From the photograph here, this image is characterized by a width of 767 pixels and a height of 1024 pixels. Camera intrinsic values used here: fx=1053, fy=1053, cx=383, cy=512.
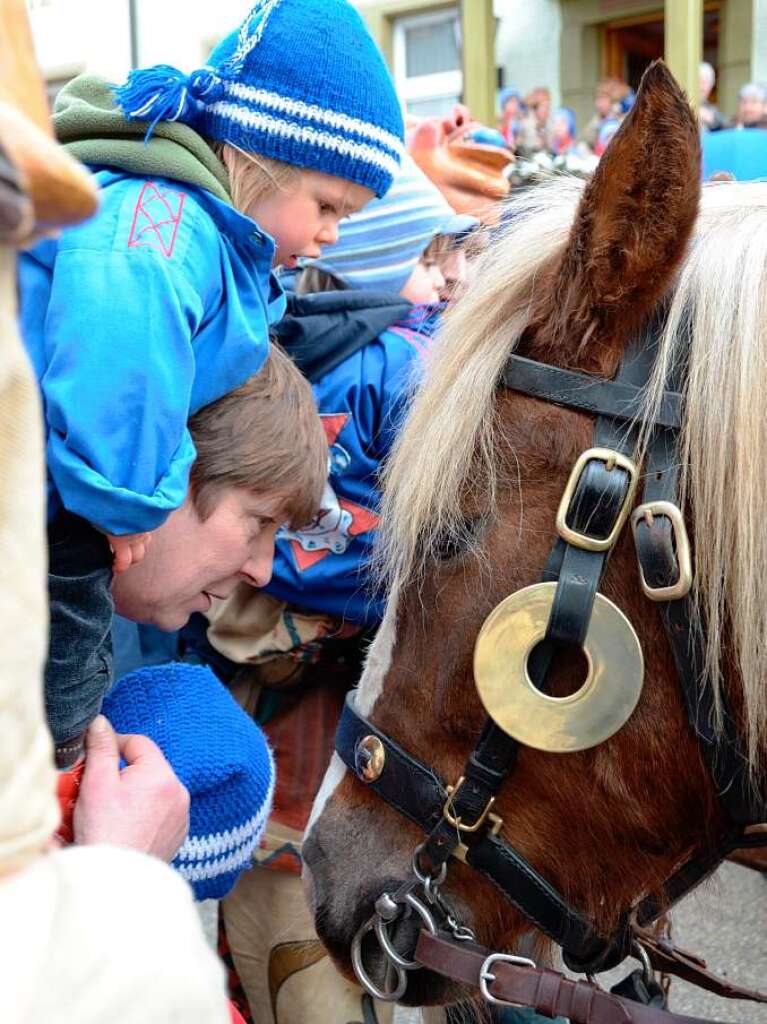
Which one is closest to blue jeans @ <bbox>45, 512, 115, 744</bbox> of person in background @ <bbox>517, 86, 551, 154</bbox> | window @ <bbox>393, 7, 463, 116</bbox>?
person in background @ <bbox>517, 86, 551, 154</bbox>

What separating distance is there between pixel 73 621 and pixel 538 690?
0.53 m

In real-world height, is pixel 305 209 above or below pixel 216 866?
above

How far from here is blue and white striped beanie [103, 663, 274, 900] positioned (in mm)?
1365

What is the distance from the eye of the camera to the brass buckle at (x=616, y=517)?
1.13 m

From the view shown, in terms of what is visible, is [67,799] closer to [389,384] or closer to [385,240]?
[389,384]

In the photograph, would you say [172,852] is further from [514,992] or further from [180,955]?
[180,955]

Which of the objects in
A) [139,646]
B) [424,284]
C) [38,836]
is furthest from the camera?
[424,284]

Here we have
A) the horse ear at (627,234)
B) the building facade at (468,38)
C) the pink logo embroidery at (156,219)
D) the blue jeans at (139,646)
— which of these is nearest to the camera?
the horse ear at (627,234)

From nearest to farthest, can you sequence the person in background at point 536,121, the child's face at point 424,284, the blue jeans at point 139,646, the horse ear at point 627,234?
the horse ear at point 627,234 → the blue jeans at point 139,646 → the child's face at point 424,284 → the person in background at point 536,121

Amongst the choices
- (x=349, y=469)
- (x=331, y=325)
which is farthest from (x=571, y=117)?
(x=349, y=469)

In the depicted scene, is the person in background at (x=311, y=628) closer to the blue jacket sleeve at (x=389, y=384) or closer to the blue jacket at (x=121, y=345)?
the blue jacket sleeve at (x=389, y=384)

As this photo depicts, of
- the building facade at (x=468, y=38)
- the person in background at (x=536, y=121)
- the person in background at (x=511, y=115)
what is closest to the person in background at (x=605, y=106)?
the person in background at (x=536, y=121)

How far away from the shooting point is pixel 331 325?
1.84m

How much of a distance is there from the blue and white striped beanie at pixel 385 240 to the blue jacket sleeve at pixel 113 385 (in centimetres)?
101
